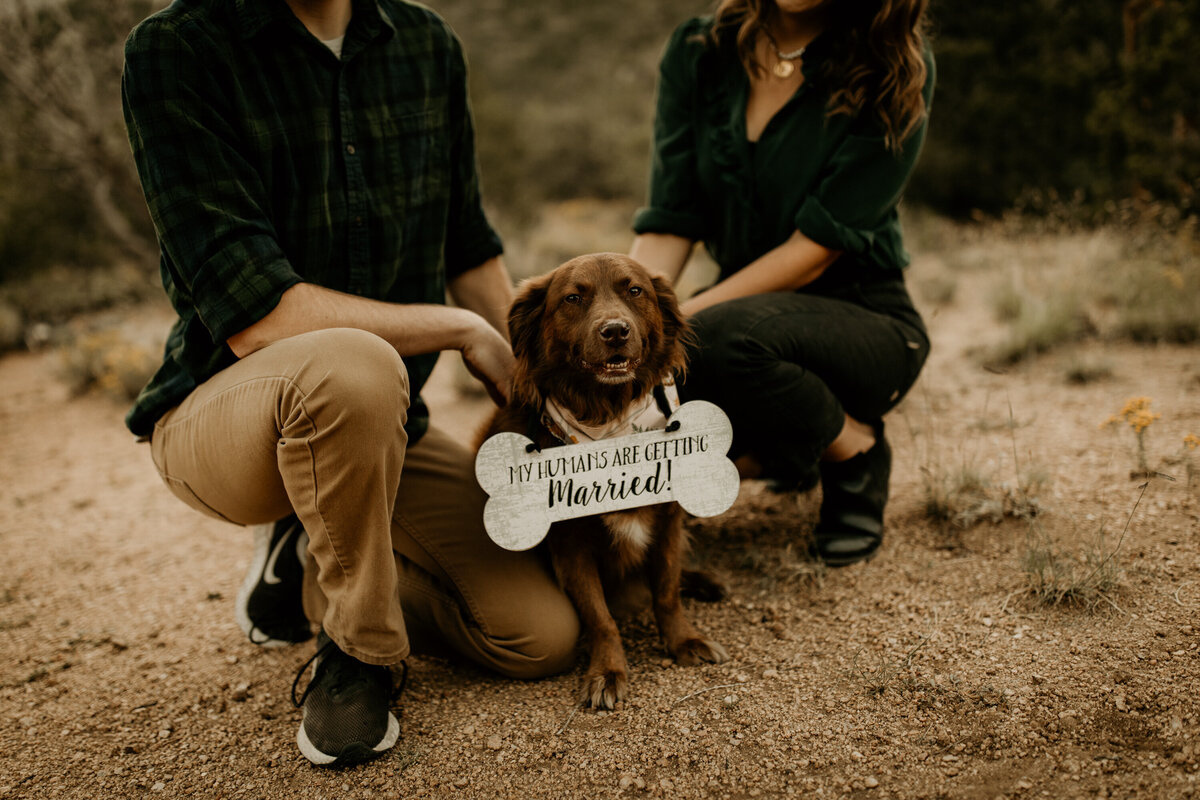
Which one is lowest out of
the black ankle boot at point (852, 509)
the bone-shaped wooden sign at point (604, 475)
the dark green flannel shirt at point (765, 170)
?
the black ankle boot at point (852, 509)

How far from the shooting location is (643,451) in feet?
7.09

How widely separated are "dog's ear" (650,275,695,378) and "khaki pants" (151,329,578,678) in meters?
0.75

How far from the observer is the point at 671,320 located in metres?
2.39

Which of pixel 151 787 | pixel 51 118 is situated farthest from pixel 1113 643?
pixel 51 118

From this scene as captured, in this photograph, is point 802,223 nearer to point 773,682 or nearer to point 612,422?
point 612,422

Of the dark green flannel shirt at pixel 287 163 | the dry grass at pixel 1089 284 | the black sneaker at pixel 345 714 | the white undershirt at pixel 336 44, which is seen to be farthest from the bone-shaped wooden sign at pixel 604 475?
the dry grass at pixel 1089 284

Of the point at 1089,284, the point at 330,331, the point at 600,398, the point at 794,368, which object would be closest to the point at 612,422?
the point at 600,398

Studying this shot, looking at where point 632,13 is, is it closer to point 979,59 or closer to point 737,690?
point 979,59

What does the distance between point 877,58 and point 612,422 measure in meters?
1.49

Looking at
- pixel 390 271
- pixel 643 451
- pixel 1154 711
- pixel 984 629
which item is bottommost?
pixel 984 629

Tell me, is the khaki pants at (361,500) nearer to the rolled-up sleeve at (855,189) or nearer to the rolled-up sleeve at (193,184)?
the rolled-up sleeve at (193,184)

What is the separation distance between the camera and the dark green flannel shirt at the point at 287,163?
6.58ft

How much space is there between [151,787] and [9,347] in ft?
25.3

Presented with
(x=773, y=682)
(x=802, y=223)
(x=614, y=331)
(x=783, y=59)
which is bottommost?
(x=773, y=682)
